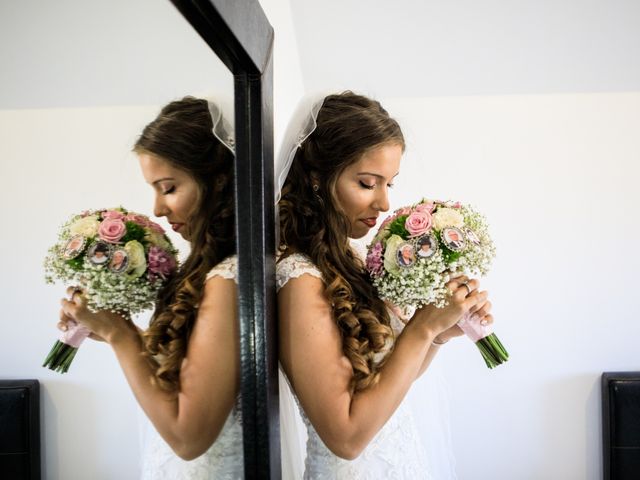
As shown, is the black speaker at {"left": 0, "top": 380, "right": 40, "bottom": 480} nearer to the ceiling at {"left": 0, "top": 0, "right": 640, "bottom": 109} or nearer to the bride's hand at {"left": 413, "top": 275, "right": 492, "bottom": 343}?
the bride's hand at {"left": 413, "top": 275, "right": 492, "bottom": 343}

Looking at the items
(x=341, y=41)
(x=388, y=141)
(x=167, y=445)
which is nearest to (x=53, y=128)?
(x=167, y=445)

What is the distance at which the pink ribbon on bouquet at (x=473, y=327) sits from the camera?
1.29 m

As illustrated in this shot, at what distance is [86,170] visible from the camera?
0.43 metres

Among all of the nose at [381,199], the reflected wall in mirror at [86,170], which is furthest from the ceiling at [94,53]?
the nose at [381,199]

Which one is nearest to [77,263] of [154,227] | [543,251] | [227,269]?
[154,227]

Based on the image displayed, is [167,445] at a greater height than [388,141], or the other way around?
[388,141]

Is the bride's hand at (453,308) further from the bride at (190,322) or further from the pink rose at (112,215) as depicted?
the pink rose at (112,215)

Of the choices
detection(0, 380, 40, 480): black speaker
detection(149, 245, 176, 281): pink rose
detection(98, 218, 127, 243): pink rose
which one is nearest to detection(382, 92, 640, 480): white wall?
detection(149, 245, 176, 281): pink rose

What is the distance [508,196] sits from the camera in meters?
2.88

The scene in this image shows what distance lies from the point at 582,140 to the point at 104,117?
2.86 meters

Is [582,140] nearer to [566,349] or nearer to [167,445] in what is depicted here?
[566,349]

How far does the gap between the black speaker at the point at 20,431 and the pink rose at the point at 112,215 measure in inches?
5.6

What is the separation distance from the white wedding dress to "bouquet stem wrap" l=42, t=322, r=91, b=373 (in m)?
0.16

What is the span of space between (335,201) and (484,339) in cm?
49
